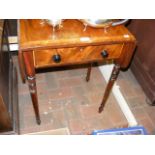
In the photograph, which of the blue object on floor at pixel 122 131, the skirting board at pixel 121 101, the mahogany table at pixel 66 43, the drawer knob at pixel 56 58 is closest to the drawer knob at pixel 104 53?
the mahogany table at pixel 66 43

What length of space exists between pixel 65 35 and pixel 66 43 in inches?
1.9

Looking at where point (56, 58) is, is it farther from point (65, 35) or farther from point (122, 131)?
point (122, 131)

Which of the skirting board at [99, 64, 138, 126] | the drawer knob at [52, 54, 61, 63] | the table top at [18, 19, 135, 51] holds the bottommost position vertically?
the skirting board at [99, 64, 138, 126]

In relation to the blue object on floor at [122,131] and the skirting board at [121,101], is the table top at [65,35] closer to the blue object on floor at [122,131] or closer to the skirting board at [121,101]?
the blue object on floor at [122,131]

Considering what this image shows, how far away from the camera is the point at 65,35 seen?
0.91 m

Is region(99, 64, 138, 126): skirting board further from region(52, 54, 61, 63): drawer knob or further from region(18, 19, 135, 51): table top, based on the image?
region(52, 54, 61, 63): drawer knob

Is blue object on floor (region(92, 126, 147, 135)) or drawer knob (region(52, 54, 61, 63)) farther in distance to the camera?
blue object on floor (region(92, 126, 147, 135))

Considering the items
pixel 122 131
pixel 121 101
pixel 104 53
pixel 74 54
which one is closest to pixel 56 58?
pixel 74 54

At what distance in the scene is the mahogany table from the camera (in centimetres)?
88

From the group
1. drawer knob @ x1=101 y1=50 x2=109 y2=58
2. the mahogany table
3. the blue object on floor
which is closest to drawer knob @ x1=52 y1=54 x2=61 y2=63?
the mahogany table

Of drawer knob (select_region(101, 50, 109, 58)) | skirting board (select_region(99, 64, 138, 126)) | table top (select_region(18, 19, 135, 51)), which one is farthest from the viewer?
skirting board (select_region(99, 64, 138, 126))

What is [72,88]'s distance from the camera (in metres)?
1.67

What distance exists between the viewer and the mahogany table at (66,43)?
0.88m
